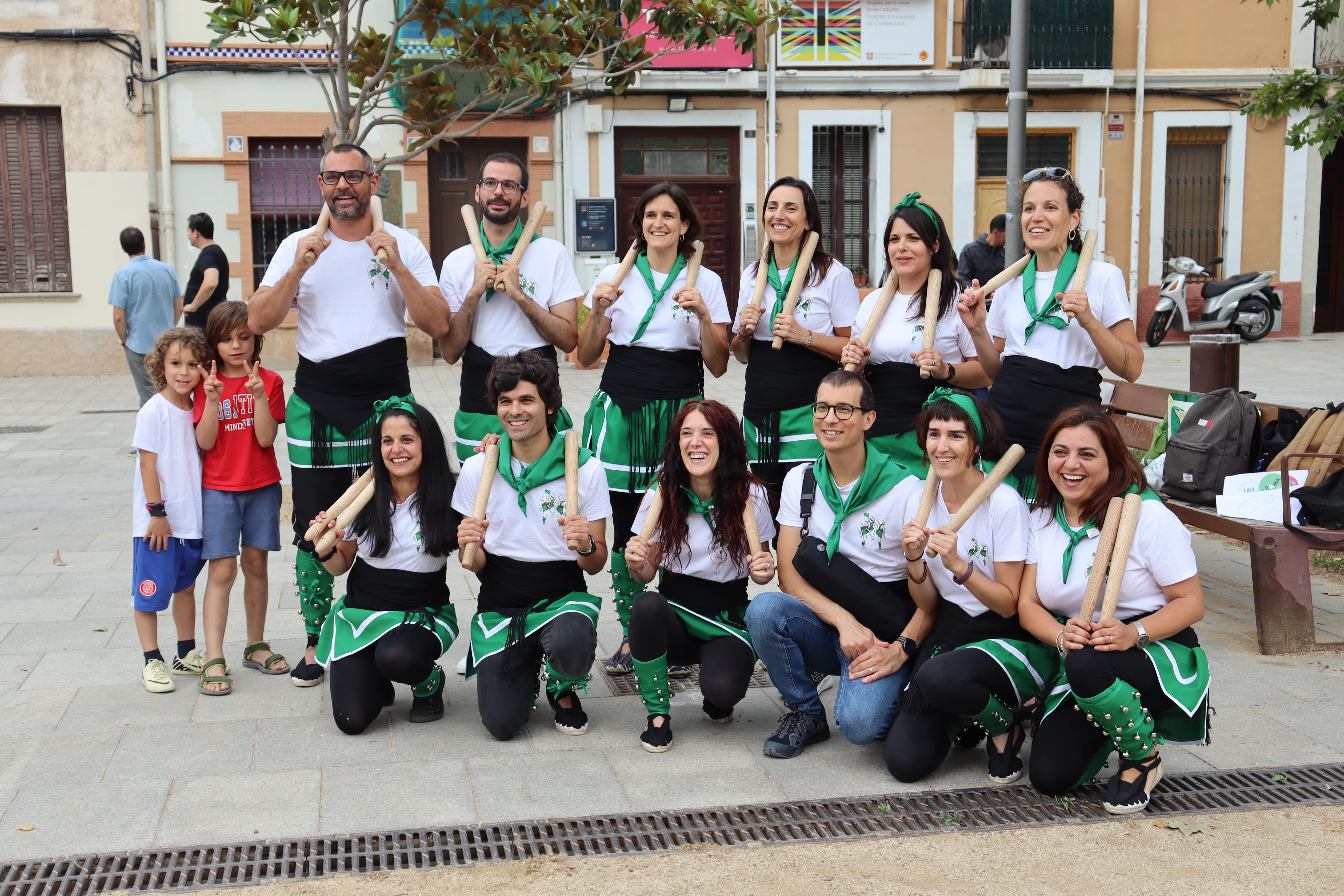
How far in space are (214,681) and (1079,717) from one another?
294cm

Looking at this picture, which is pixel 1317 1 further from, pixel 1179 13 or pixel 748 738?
pixel 1179 13

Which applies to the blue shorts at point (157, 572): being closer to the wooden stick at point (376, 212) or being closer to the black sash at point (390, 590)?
the black sash at point (390, 590)

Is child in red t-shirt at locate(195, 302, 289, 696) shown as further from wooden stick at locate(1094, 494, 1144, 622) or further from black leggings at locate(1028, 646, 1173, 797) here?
wooden stick at locate(1094, 494, 1144, 622)

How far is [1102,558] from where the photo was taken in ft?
11.5

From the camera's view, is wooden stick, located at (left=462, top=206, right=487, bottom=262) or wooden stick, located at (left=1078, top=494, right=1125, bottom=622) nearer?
wooden stick, located at (left=1078, top=494, right=1125, bottom=622)

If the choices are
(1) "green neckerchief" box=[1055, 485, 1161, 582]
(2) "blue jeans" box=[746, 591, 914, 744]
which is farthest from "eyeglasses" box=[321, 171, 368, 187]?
(1) "green neckerchief" box=[1055, 485, 1161, 582]

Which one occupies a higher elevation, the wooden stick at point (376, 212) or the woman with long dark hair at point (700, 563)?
the wooden stick at point (376, 212)

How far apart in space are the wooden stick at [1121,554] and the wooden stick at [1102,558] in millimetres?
14

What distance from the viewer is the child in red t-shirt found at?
4559mm

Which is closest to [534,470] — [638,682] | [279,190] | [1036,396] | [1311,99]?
[638,682]

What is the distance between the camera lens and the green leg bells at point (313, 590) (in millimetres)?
4586

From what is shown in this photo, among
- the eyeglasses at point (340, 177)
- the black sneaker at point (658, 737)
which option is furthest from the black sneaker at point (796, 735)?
the eyeglasses at point (340, 177)

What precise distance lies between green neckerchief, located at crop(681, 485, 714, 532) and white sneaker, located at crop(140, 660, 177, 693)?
6.61ft

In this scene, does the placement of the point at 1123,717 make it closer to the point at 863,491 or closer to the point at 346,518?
the point at 863,491
